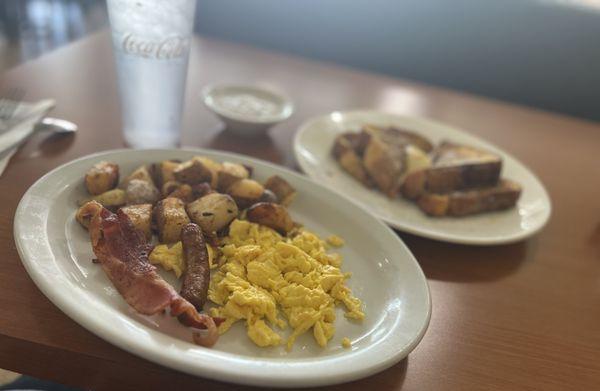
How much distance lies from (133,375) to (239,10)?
8.14ft

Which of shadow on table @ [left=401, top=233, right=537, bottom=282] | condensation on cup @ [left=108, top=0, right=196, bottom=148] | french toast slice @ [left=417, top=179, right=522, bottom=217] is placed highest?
condensation on cup @ [left=108, top=0, right=196, bottom=148]

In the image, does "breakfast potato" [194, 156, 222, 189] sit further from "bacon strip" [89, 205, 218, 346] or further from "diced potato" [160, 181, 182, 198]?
"bacon strip" [89, 205, 218, 346]

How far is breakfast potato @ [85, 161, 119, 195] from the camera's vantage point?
1074 millimetres

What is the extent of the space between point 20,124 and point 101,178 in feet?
1.31

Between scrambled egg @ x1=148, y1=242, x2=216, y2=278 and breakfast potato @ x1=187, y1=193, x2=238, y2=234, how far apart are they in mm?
76

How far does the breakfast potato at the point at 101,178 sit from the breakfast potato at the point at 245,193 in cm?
23

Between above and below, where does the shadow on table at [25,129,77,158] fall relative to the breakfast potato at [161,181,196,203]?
below

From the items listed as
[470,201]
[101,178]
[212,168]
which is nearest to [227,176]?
[212,168]

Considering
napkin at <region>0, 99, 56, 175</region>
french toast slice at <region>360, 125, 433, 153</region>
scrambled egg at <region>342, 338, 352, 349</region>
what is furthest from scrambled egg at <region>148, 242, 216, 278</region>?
french toast slice at <region>360, 125, 433, 153</region>

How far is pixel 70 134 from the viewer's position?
1.41m

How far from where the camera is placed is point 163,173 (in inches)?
45.6

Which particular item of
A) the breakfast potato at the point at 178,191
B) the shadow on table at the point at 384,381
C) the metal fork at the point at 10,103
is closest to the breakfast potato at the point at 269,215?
the breakfast potato at the point at 178,191

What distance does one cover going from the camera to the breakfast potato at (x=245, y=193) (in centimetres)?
115

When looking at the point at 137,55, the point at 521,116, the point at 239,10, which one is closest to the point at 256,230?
the point at 137,55
